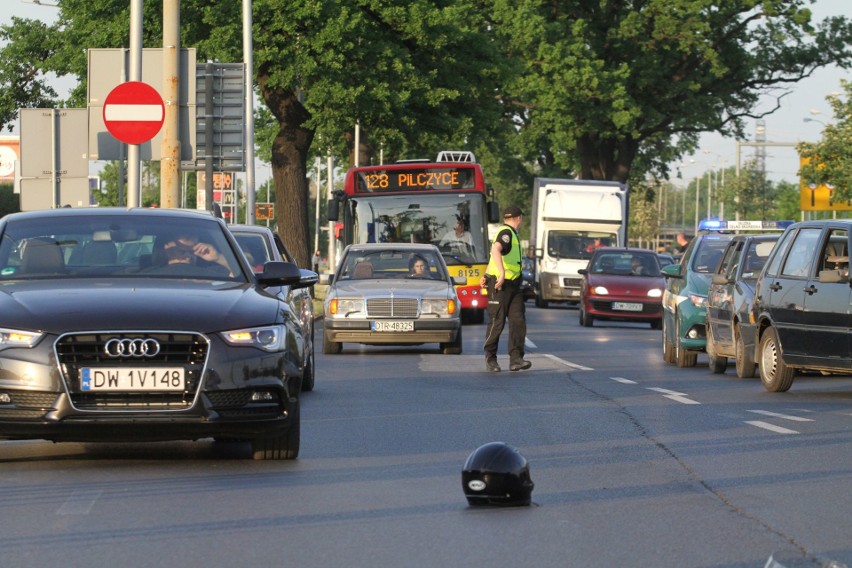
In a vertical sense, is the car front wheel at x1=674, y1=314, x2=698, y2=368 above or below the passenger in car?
below

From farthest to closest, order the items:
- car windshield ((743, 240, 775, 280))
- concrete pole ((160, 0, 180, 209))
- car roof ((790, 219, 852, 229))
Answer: concrete pole ((160, 0, 180, 209)) < car windshield ((743, 240, 775, 280)) < car roof ((790, 219, 852, 229))

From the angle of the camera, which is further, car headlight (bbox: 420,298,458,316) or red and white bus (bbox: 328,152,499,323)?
red and white bus (bbox: 328,152,499,323)

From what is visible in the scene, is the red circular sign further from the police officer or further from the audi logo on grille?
the audi logo on grille

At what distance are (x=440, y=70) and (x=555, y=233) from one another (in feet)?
26.8

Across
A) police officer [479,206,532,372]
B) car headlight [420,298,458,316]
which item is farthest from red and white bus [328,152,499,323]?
police officer [479,206,532,372]

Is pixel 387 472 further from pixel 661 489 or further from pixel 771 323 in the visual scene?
pixel 771 323

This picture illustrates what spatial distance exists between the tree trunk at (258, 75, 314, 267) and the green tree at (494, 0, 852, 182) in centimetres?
1766

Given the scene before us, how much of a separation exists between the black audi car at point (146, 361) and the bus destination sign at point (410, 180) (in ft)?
72.7

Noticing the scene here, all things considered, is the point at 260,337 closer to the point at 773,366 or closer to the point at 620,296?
the point at 773,366

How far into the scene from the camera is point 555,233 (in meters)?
48.4

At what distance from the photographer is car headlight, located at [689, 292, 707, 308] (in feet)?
72.1

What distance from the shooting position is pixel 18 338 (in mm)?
9461

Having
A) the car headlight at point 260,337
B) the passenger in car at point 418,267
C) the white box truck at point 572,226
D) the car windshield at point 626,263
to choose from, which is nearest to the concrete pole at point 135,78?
the passenger in car at point 418,267

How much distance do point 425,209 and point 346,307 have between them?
9.95 meters
